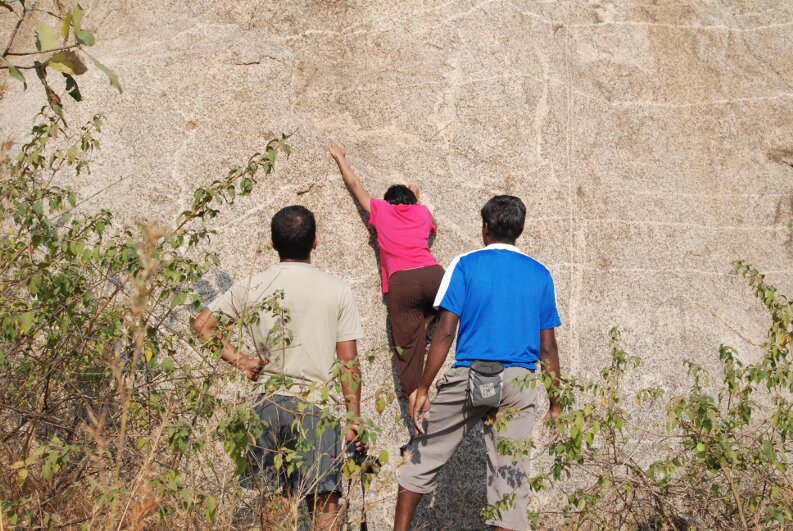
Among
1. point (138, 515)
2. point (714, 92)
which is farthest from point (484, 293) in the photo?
point (714, 92)

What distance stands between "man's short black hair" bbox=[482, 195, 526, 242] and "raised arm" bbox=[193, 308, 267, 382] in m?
1.17

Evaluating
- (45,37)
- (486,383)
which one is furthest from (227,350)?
(45,37)

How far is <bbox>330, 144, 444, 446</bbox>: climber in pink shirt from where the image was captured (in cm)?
446

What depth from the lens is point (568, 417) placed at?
3.25 metres

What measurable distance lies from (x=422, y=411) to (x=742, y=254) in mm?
2936

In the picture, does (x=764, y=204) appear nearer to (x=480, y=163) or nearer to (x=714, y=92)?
(x=714, y=92)

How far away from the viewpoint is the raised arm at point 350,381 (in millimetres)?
2879

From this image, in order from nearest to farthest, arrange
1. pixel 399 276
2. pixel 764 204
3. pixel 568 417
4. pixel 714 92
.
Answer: pixel 568 417
pixel 399 276
pixel 764 204
pixel 714 92

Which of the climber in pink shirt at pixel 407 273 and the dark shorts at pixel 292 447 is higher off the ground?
the climber in pink shirt at pixel 407 273

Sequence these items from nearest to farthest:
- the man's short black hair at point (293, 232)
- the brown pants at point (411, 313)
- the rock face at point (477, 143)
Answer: the man's short black hair at point (293, 232)
the brown pants at point (411, 313)
the rock face at point (477, 143)

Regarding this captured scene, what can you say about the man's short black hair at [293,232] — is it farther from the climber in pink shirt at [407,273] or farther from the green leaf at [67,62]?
the green leaf at [67,62]

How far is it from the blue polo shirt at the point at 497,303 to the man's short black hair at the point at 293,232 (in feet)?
2.02

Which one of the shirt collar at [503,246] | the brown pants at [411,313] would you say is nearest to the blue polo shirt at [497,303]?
the shirt collar at [503,246]

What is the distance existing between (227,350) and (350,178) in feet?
5.77
